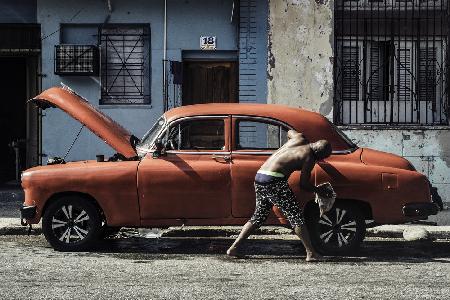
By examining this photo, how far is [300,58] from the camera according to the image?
15328 millimetres

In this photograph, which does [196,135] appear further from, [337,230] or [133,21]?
[133,21]

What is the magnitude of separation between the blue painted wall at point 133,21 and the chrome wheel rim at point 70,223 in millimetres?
5896

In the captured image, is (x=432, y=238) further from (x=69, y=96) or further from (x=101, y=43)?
(x=101, y=43)

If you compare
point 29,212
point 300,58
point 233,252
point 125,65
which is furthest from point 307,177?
point 125,65

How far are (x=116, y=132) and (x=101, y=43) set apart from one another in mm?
5782

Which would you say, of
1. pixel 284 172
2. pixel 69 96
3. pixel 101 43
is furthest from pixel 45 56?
pixel 284 172

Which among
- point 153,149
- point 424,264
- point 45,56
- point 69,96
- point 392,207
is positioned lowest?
point 424,264

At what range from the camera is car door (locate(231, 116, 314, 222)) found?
9422 millimetres

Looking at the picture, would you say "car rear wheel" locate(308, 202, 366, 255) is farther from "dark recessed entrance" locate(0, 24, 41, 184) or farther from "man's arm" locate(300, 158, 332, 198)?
"dark recessed entrance" locate(0, 24, 41, 184)

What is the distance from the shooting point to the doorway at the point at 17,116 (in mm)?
17141

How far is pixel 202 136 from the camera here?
31.2 ft

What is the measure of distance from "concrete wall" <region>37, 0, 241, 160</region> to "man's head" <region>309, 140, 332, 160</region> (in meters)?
6.86

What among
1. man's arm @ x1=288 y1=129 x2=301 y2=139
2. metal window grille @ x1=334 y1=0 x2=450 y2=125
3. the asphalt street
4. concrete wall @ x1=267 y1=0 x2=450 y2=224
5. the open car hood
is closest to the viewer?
the asphalt street

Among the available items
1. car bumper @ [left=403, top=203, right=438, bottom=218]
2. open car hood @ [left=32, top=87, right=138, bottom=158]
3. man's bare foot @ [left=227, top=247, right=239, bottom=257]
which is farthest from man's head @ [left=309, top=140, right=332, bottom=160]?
open car hood @ [left=32, top=87, right=138, bottom=158]
